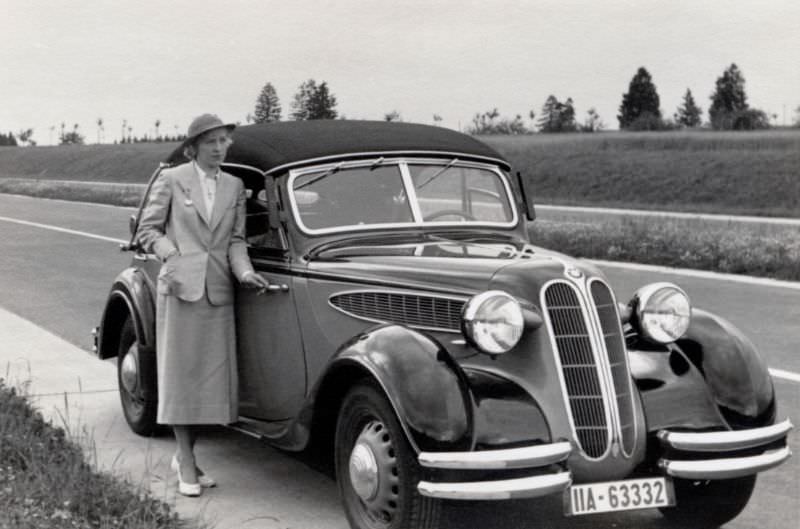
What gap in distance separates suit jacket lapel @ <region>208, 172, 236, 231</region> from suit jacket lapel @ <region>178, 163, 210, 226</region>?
0.04m

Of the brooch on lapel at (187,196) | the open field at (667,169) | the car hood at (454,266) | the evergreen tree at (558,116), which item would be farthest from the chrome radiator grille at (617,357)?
the evergreen tree at (558,116)

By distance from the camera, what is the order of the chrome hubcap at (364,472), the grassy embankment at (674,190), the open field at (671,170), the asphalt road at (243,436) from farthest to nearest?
the open field at (671,170) < the grassy embankment at (674,190) < the asphalt road at (243,436) < the chrome hubcap at (364,472)

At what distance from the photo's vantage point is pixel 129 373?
6.89 m

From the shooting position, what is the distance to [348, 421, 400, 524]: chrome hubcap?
4.47 meters

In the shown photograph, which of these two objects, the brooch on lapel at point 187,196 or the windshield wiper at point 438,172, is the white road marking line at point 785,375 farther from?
the brooch on lapel at point 187,196

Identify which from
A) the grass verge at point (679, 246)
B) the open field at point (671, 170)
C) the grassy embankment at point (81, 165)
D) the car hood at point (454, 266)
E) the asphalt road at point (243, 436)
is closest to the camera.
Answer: the car hood at point (454, 266)

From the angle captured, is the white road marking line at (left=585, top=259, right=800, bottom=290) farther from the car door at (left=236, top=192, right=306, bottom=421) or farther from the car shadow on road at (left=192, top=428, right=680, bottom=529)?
the car door at (left=236, top=192, right=306, bottom=421)

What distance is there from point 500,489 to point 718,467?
0.98 m

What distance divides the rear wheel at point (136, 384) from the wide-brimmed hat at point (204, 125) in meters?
1.57

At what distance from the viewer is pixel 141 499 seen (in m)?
5.00

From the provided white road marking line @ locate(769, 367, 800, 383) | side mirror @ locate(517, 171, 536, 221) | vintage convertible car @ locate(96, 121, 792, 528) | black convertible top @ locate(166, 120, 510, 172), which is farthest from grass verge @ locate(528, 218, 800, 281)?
vintage convertible car @ locate(96, 121, 792, 528)

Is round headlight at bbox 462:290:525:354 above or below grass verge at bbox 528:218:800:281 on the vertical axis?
above

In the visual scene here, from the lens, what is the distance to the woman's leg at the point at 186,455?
18.4 ft

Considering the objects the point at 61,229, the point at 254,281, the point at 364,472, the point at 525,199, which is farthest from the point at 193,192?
the point at 61,229
